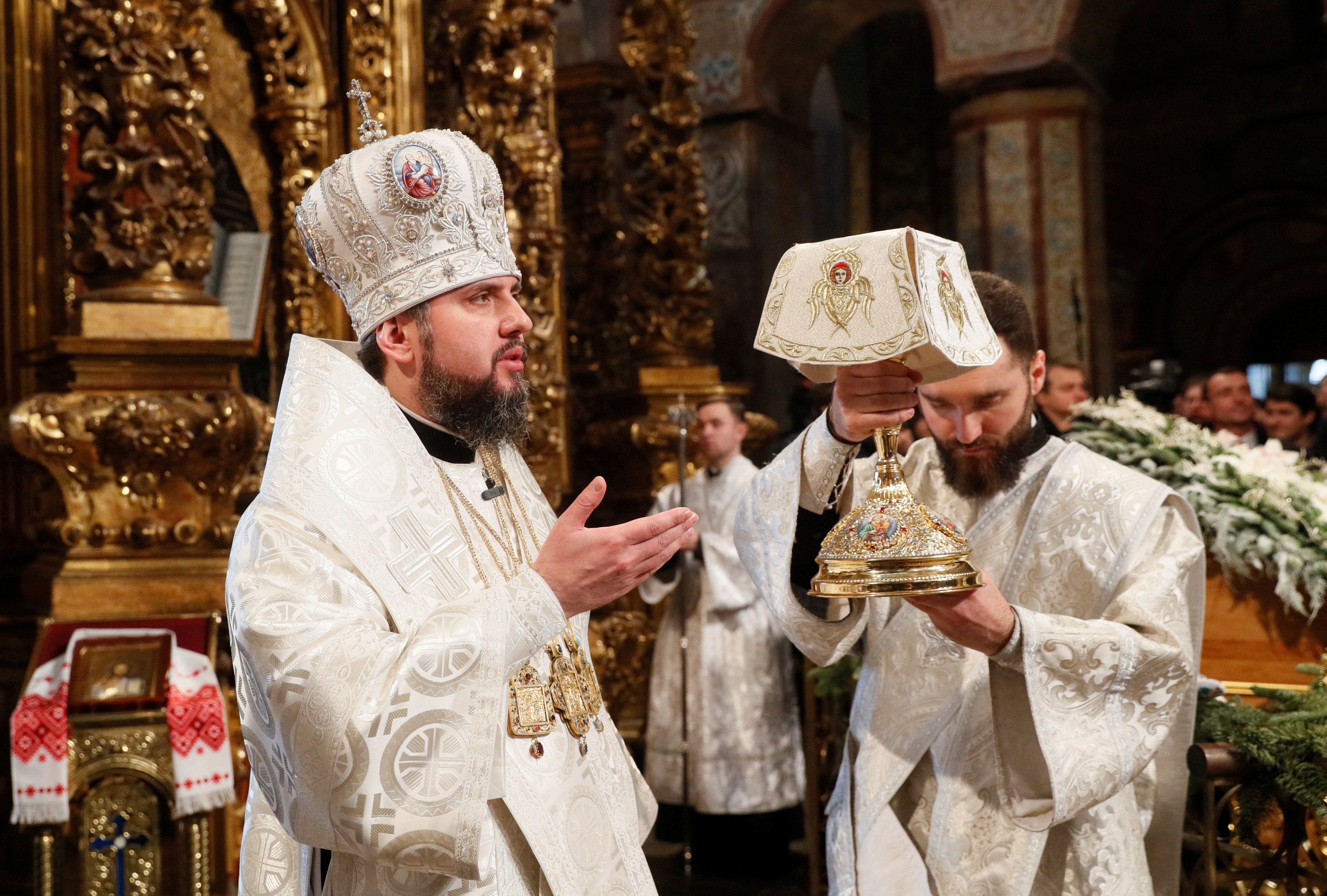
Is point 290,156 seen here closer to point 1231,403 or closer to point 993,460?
point 993,460

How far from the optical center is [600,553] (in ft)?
5.94

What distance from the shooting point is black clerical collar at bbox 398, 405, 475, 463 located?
2248mm

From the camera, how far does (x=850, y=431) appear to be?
7.81 feet

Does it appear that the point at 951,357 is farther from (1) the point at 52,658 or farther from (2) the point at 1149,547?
(1) the point at 52,658

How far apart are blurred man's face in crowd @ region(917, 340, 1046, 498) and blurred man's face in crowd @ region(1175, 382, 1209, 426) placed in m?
4.77

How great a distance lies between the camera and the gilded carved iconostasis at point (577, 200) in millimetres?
4273

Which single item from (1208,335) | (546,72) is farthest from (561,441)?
(1208,335)

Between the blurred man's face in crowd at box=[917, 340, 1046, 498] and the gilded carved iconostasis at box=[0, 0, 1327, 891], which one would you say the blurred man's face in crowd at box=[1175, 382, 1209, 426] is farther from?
the blurred man's face in crowd at box=[917, 340, 1046, 498]

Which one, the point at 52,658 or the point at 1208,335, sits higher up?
the point at 1208,335

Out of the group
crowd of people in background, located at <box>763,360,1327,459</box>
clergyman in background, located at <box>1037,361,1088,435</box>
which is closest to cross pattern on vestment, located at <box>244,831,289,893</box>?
crowd of people in background, located at <box>763,360,1327,459</box>

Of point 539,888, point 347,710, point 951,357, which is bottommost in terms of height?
point 539,888

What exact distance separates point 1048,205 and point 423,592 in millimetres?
8594

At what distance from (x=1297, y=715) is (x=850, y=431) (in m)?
1.38

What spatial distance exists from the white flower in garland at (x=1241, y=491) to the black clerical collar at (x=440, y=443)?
2.06 m
